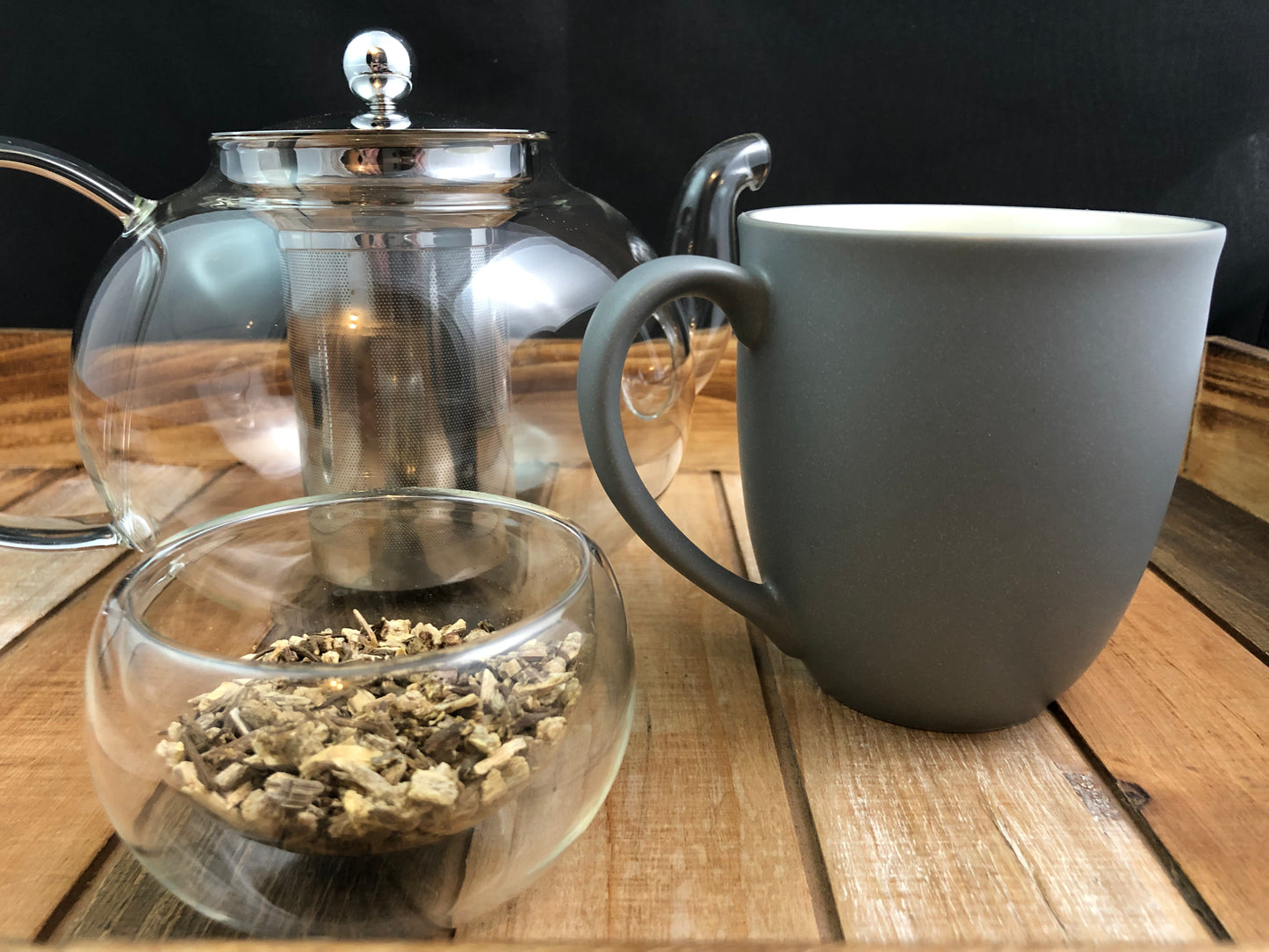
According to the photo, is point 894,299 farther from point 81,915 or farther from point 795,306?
point 81,915

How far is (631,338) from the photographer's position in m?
0.30

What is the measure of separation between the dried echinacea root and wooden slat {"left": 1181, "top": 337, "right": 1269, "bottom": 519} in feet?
1.55

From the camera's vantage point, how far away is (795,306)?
0.99 feet

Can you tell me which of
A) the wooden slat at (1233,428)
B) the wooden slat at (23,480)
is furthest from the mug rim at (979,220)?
the wooden slat at (23,480)

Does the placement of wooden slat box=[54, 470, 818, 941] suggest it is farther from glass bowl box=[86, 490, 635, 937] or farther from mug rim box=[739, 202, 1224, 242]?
mug rim box=[739, 202, 1224, 242]

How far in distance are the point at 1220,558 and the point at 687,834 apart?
1.15ft

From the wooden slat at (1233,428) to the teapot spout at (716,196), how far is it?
1.05 feet

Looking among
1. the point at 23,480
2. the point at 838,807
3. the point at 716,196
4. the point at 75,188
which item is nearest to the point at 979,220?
the point at 716,196

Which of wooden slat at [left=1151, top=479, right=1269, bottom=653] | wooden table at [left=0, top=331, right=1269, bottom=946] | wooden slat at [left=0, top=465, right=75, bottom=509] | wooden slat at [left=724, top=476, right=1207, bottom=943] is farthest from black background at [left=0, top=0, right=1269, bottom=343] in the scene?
wooden slat at [left=724, top=476, right=1207, bottom=943]

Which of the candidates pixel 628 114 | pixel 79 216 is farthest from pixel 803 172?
pixel 79 216

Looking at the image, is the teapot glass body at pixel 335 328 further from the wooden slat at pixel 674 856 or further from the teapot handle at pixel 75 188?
the wooden slat at pixel 674 856

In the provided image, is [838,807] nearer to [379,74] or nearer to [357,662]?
[357,662]

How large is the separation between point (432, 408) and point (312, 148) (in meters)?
0.11

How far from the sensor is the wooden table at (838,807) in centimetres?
25
